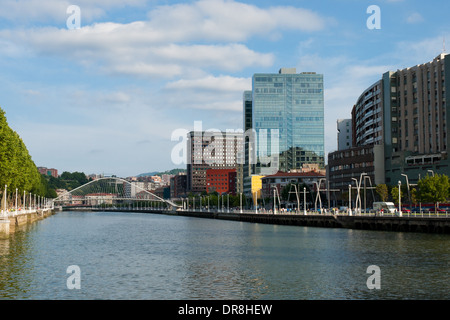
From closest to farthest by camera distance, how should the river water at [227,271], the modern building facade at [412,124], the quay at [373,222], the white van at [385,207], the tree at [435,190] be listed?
the river water at [227,271], the quay at [373,222], the tree at [435,190], the white van at [385,207], the modern building facade at [412,124]

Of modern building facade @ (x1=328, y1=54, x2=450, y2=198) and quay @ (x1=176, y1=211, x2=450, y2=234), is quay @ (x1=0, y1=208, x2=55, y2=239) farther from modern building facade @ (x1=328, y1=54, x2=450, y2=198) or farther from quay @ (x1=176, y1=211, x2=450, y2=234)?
modern building facade @ (x1=328, y1=54, x2=450, y2=198)

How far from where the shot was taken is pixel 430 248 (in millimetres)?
71875

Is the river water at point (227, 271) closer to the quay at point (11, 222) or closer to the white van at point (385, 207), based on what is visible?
the quay at point (11, 222)

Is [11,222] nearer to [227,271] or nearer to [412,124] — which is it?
[227,271]

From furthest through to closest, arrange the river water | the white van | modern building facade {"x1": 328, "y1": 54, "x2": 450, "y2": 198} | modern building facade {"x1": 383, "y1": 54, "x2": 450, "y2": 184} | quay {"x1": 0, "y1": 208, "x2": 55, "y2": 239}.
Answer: modern building facade {"x1": 328, "y1": 54, "x2": 450, "y2": 198}
modern building facade {"x1": 383, "y1": 54, "x2": 450, "y2": 184}
the white van
quay {"x1": 0, "y1": 208, "x2": 55, "y2": 239}
the river water

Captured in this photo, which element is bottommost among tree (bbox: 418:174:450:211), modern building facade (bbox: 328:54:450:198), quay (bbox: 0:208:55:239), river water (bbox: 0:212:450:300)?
river water (bbox: 0:212:450:300)

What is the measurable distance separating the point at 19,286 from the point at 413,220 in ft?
251

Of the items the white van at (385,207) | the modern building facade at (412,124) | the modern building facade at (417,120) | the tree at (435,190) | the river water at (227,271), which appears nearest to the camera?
the river water at (227,271)

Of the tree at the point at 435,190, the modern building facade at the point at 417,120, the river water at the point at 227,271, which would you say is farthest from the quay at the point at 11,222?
the modern building facade at the point at 417,120

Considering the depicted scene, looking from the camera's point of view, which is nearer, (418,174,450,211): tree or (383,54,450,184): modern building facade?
(418,174,450,211): tree

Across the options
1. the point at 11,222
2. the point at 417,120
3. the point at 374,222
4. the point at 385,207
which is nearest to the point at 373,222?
the point at 374,222

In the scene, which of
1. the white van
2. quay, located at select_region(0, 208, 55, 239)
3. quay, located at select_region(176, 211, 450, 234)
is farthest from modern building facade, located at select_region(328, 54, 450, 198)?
quay, located at select_region(0, 208, 55, 239)

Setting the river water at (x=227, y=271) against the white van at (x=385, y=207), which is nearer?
the river water at (x=227, y=271)
